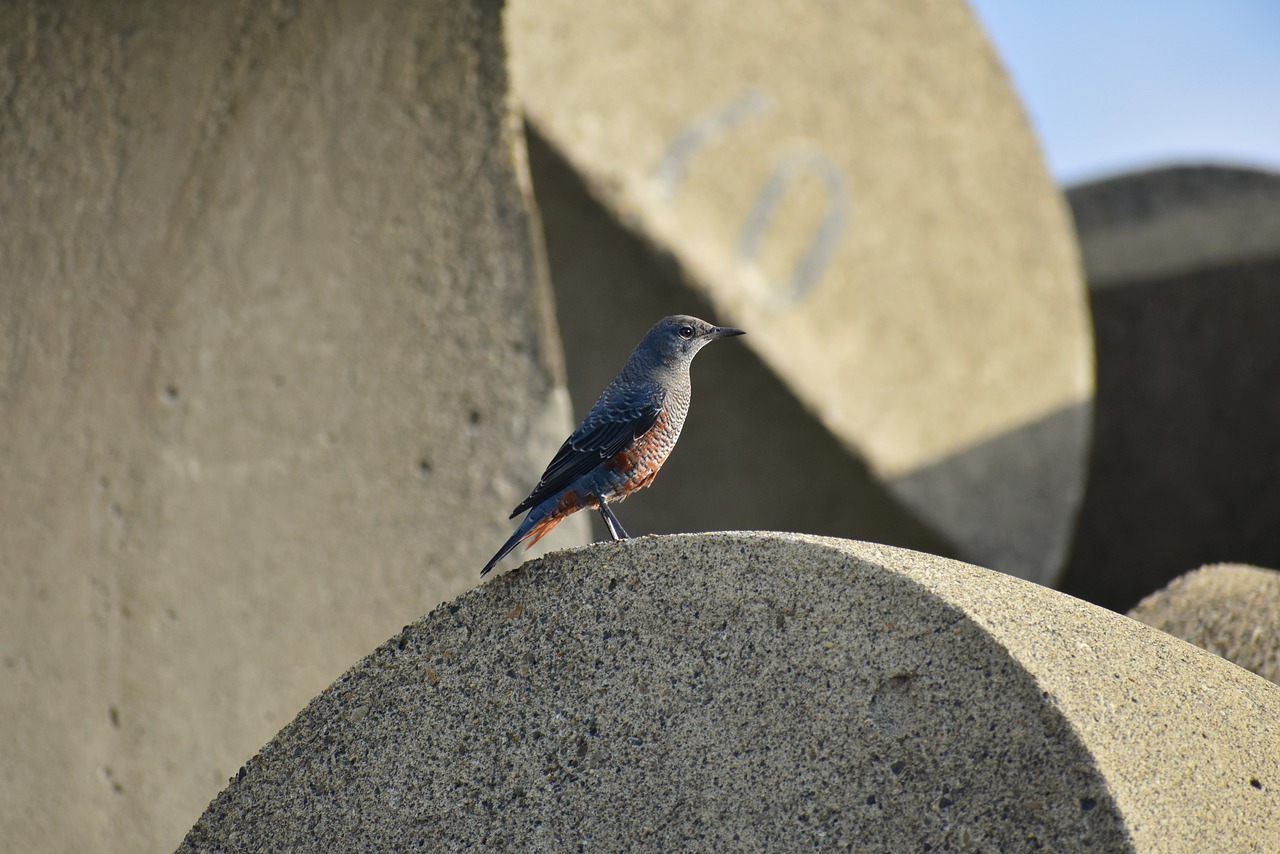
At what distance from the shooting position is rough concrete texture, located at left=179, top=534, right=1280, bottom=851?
183 cm

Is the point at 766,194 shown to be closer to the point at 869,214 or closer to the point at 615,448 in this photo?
the point at 869,214

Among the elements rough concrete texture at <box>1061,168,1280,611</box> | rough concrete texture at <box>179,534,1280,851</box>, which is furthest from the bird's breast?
rough concrete texture at <box>1061,168,1280,611</box>

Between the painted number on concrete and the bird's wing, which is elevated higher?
the bird's wing

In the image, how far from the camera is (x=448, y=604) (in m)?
2.22

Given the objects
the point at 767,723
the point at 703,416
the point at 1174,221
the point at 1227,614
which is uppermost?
the point at 767,723

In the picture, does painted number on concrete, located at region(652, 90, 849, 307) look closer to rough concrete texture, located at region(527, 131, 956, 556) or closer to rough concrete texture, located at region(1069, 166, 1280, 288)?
rough concrete texture, located at region(527, 131, 956, 556)

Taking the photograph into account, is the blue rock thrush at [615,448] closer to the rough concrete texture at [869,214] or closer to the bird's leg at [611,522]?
the bird's leg at [611,522]

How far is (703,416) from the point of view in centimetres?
474

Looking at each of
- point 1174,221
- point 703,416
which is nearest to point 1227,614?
point 703,416

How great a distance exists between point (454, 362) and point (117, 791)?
1.54 meters

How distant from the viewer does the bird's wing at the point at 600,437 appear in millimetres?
2352

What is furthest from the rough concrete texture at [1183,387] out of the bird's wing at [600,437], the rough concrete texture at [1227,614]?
the bird's wing at [600,437]

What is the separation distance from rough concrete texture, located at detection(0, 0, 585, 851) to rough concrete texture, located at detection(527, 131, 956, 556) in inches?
25.7

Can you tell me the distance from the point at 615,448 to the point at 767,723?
65 centimetres
